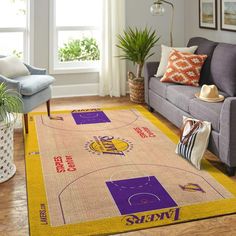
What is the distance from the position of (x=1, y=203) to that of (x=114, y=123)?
1.95 meters

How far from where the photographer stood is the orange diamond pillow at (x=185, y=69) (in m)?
4.02

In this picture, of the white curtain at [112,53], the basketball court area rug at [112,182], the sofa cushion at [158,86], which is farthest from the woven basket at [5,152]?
the white curtain at [112,53]

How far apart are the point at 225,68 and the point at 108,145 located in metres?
1.40

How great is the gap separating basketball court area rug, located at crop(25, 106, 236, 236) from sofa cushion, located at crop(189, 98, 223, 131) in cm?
37

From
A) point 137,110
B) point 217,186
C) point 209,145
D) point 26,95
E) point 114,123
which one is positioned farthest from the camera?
point 137,110

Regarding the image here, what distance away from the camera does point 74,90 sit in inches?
216

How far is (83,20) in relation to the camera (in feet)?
17.6

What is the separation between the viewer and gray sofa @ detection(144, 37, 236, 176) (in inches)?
110

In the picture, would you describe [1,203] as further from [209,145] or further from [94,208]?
[209,145]

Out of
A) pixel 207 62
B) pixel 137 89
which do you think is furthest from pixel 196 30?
pixel 207 62

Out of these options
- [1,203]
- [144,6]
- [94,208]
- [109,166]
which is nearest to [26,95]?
[109,166]

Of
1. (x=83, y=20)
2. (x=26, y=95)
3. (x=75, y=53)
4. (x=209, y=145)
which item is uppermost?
(x=83, y=20)

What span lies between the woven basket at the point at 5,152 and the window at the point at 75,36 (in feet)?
8.56

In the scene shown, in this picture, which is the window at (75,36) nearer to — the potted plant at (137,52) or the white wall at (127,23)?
the white wall at (127,23)
